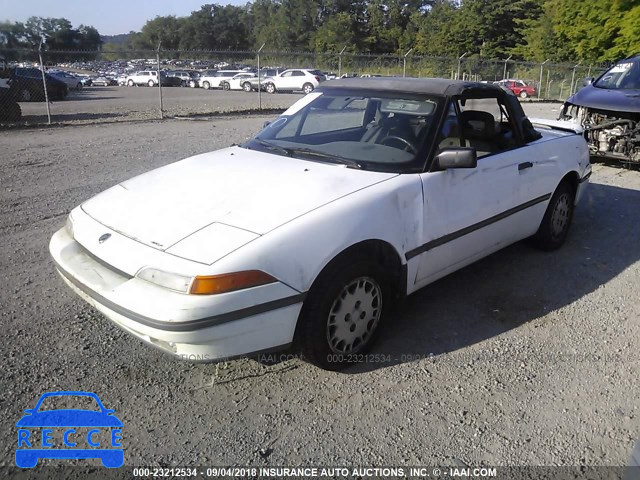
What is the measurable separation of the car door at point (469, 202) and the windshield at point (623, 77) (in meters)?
5.82

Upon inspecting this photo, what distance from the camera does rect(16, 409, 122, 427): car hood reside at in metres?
2.59

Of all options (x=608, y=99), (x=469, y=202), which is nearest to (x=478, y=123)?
(x=469, y=202)

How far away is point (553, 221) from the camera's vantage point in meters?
4.85

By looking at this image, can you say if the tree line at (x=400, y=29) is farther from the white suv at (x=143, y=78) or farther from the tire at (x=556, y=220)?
the tire at (x=556, y=220)

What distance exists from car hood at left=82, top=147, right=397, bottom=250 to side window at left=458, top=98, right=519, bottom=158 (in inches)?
40.4

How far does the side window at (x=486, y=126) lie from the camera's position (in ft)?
12.8

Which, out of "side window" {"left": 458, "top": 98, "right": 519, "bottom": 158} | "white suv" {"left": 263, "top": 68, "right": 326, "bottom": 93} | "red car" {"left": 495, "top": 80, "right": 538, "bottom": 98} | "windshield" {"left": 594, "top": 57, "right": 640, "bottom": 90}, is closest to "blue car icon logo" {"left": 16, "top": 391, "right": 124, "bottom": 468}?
"side window" {"left": 458, "top": 98, "right": 519, "bottom": 158}

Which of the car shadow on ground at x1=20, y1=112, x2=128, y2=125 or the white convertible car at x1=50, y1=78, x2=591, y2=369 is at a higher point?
the white convertible car at x1=50, y1=78, x2=591, y2=369

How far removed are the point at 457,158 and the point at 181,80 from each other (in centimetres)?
4114

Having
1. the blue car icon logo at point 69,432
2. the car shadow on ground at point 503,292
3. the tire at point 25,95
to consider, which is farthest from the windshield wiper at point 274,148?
the tire at point 25,95

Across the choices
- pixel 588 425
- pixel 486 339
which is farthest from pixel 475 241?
pixel 588 425

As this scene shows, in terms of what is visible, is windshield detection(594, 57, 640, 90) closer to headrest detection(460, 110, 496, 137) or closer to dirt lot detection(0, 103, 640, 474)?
dirt lot detection(0, 103, 640, 474)

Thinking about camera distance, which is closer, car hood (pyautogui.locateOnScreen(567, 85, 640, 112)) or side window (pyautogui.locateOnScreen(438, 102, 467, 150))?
side window (pyautogui.locateOnScreen(438, 102, 467, 150))

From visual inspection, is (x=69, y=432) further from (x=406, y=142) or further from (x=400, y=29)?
(x=400, y=29)
